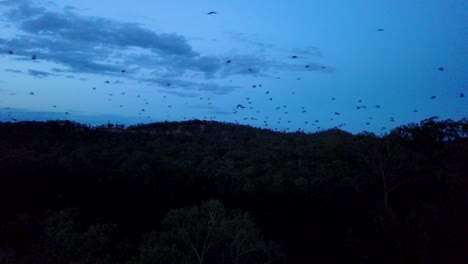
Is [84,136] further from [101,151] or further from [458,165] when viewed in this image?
[458,165]

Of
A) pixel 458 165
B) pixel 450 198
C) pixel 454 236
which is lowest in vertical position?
pixel 454 236

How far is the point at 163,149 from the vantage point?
183ft

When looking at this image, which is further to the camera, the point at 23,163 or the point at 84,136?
the point at 84,136

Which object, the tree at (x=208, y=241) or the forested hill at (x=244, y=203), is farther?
the forested hill at (x=244, y=203)

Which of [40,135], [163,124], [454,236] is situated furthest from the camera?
[163,124]

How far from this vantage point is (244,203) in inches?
1594

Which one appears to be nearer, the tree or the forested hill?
the tree

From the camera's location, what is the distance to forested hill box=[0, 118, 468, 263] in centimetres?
2912

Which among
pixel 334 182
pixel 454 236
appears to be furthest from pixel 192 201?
pixel 454 236

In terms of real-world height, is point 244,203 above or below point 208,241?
above

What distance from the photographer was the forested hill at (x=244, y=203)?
29125 millimetres

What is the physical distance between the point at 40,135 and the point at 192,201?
29.9m

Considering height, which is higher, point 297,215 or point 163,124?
point 163,124

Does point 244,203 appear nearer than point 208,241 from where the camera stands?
No
